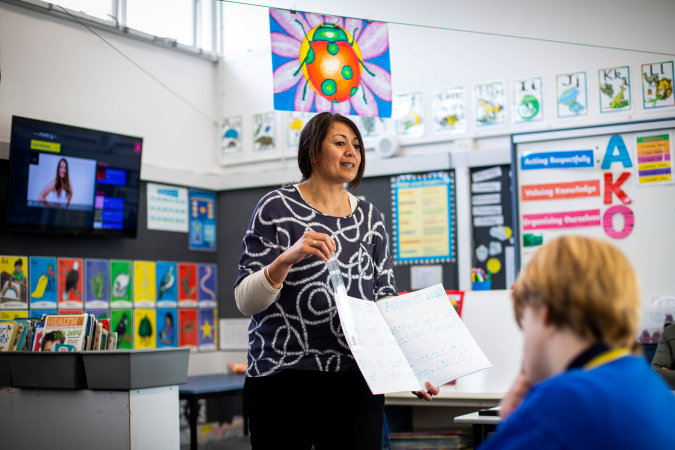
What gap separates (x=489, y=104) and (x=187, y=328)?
272 cm

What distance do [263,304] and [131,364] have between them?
1272 millimetres

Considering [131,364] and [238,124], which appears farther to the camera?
[238,124]

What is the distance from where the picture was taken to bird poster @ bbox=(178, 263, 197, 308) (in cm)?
483

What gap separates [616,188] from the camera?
12.0 ft

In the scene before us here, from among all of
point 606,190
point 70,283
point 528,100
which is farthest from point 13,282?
point 606,190

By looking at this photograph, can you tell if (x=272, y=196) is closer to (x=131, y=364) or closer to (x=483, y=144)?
(x=131, y=364)

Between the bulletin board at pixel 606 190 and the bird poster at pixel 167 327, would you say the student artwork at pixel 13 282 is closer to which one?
the bird poster at pixel 167 327

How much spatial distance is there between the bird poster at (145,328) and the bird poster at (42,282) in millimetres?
654

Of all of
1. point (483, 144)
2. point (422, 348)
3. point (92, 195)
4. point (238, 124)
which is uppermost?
point (238, 124)

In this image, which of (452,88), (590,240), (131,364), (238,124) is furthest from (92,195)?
(590,240)

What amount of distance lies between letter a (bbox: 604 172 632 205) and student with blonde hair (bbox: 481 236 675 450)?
3.26 m

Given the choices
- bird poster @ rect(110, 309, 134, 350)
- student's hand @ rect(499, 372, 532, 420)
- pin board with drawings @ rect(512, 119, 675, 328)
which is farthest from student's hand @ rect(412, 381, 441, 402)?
bird poster @ rect(110, 309, 134, 350)

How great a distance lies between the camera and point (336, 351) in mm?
1333

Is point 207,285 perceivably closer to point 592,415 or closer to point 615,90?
point 615,90
